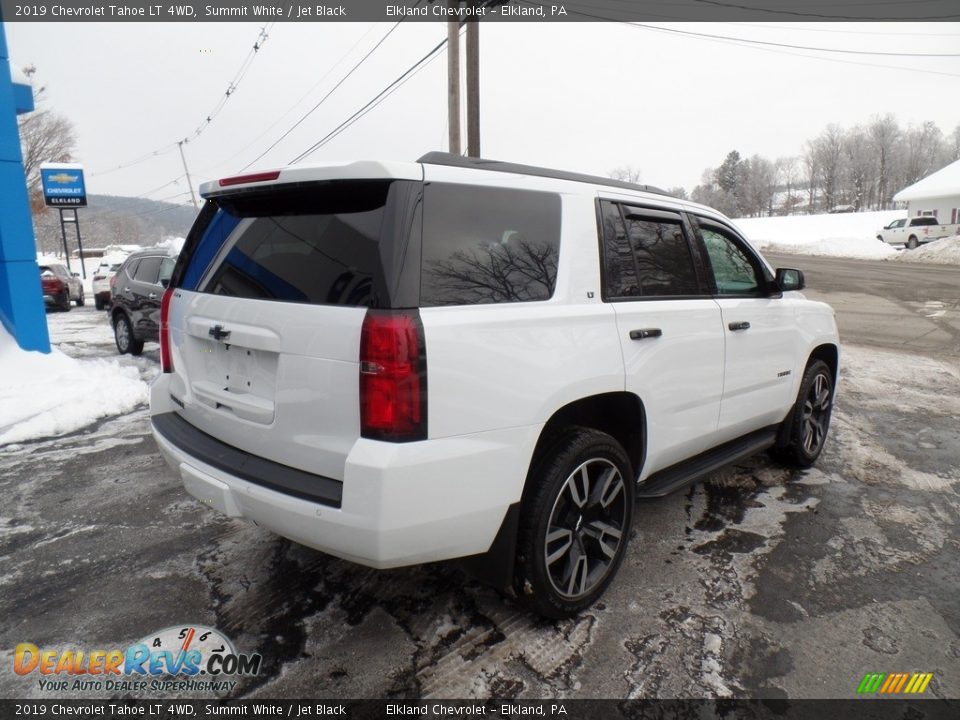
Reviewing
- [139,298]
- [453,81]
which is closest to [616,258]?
[139,298]

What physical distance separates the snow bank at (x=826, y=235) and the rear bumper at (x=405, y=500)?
36.8m

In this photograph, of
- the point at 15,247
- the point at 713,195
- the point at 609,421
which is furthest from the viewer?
the point at 713,195

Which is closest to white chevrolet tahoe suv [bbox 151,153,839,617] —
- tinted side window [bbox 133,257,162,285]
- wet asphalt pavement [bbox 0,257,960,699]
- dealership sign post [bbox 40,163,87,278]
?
wet asphalt pavement [bbox 0,257,960,699]

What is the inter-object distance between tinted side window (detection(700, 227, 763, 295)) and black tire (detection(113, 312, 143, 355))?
364 inches

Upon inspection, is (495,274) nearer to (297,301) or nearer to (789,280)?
(297,301)

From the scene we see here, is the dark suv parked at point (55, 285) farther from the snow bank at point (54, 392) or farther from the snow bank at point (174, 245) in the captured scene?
the snow bank at point (54, 392)

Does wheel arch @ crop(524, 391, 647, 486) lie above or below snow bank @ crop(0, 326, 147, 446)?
above

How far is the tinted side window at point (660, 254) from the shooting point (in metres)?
3.08

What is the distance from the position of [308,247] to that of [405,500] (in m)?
1.06

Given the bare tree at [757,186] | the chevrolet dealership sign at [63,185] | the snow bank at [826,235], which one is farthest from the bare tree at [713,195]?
the chevrolet dealership sign at [63,185]

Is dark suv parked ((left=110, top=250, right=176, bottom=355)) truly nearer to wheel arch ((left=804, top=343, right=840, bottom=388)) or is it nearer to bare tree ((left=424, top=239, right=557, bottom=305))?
bare tree ((left=424, top=239, right=557, bottom=305))

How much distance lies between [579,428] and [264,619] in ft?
5.47

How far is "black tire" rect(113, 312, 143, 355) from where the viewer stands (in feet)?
32.4

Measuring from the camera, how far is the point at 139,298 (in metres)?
9.50
